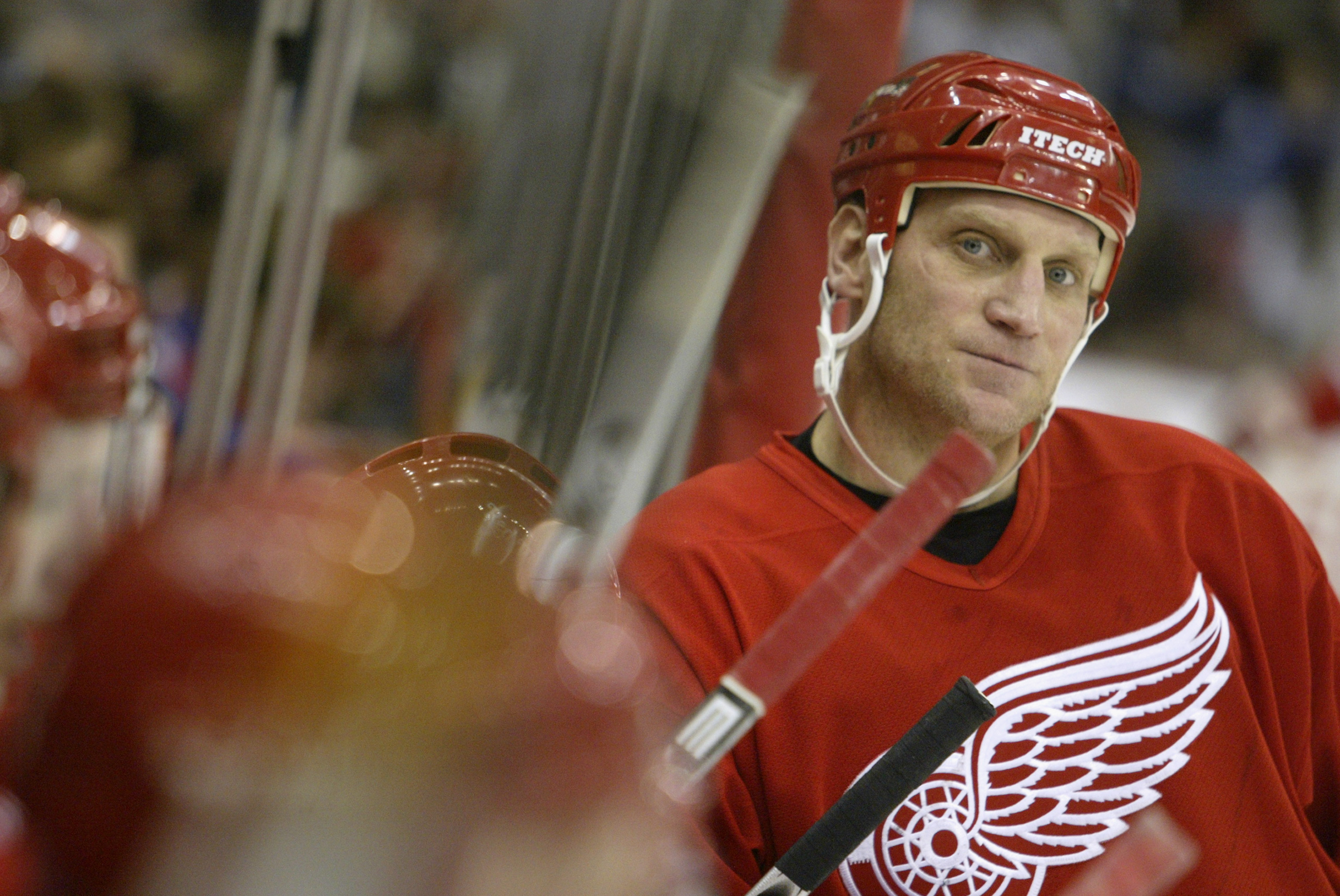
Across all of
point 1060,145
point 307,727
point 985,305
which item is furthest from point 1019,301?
point 307,727

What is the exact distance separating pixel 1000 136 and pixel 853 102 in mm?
355

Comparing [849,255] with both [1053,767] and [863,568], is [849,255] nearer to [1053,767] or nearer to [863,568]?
[1053,767]

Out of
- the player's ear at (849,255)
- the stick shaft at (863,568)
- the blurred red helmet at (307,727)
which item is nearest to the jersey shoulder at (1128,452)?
the player's ear at (849,255)

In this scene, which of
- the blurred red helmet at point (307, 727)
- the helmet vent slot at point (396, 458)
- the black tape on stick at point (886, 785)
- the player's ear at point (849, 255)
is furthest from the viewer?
the player's ear at point (849, 255)

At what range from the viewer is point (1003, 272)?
3.50 ft

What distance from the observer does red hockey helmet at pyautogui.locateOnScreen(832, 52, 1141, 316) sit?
3.39 ft

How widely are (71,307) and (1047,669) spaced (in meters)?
0.79

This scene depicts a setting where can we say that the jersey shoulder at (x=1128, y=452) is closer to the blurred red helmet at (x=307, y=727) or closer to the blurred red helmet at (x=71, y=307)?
the blurred red helmet at (x=71, y=307)

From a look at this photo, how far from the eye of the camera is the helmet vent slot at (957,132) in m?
1.04

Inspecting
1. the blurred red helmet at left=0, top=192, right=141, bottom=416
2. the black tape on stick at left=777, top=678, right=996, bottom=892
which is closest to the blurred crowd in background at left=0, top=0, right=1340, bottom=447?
the blurred red helmet at left=0, top=192, right=141, bottom=416

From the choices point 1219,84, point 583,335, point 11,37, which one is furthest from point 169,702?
point 1219,84

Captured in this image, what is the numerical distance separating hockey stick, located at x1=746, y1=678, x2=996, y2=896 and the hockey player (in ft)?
0.57

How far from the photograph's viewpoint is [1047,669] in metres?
1.05

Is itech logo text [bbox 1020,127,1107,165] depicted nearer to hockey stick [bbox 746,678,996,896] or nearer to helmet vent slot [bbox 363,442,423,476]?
hockey stick [bbox 746,678,996,896]
